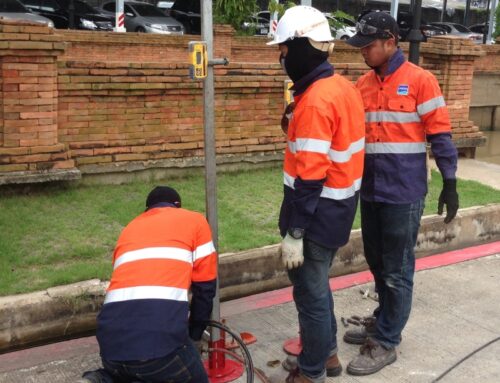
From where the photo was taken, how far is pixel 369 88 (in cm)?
380

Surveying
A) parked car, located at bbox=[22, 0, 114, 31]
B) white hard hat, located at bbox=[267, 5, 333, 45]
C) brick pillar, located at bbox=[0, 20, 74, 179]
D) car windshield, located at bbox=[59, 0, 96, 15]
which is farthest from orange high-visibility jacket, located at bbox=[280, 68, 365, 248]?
car windshield, located at bbox=[59, 0, 96, 15]

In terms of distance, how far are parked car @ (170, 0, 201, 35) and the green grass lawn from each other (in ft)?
52.8

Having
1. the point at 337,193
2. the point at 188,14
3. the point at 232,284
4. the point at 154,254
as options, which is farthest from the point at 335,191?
the point at 188,14

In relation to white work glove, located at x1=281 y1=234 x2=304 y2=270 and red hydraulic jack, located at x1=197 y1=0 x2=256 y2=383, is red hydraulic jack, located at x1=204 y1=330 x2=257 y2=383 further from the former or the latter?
white work glove, located at x1=281 y1=234 x2=304 y2=270

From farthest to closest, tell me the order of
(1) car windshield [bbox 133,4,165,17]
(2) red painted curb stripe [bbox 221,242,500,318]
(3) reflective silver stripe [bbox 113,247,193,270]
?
(1) car windshield [bbox 133,4,165,17] → (2) red painted curb stripe [bbox 221,242,500,318] → (3) reflective silver stripe [bbox 113,247,193,270]

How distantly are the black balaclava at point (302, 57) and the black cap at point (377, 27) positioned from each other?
1.58ft

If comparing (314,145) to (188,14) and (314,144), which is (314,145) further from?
(188,14)

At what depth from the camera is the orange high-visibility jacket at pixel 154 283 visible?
2.74 meters

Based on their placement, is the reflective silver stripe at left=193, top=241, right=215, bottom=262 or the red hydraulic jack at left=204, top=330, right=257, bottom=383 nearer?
the reflective silver stripe at left=193, top=241, right=215, bottom=262

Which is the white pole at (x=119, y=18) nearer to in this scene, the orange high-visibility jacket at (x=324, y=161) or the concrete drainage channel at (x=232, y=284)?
the concrete drainage channel at (x=232, y=284)

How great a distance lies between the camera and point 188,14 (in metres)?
22.7

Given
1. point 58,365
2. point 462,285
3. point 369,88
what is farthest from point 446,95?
point 58,365

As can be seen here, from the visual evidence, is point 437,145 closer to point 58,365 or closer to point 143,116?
point 58,365

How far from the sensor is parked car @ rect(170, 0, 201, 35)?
22.4m
